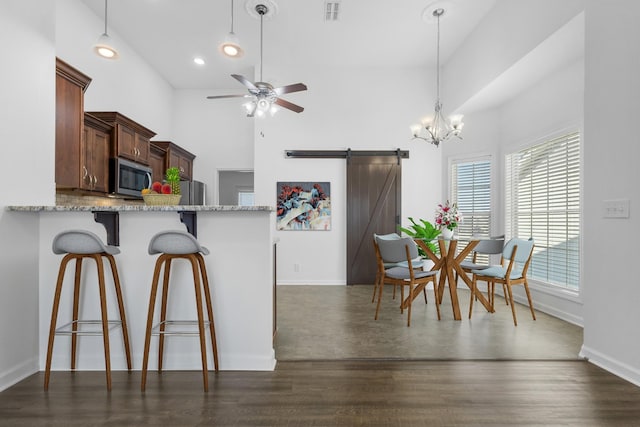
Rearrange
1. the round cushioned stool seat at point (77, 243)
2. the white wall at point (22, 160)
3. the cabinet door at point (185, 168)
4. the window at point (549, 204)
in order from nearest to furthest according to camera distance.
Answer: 1. the round cushioned stool seat at point (77, 243)
2. the white wall at point (22, 160)
3. the window at point (549, 204)
4. the cabinet door at point (185, 168)

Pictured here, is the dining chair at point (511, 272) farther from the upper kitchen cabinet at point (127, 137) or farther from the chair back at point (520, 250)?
the upper kitchen cabinet at point (127, 137)

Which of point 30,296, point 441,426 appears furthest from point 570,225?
point 30,296

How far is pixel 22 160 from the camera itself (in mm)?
2117

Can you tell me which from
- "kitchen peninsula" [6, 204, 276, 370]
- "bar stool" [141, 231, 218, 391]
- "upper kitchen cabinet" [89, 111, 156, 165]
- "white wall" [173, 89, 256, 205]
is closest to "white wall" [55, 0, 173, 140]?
"white wall" [173, 89, 256, 205]

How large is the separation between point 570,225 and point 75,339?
182 inches

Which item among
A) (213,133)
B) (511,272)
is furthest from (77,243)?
(213,133)

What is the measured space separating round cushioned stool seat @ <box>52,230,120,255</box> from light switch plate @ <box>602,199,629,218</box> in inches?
132

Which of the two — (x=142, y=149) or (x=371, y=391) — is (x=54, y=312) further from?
(x=142, y=149)

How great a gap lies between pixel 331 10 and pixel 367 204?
2.72m

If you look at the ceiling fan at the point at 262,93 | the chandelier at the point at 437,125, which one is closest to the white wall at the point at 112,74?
the ceiling fan at the point at 262,93

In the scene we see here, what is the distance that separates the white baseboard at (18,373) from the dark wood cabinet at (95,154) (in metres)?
1.61

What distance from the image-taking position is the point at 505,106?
4.43 m

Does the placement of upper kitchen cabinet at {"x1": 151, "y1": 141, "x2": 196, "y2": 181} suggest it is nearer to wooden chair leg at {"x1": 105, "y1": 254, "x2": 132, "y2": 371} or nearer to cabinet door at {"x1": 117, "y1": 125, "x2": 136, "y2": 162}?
cabinet door at {"x1": 117, "y1": 125, "x2": 136, "y2": 162}

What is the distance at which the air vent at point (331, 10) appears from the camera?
144 inches
